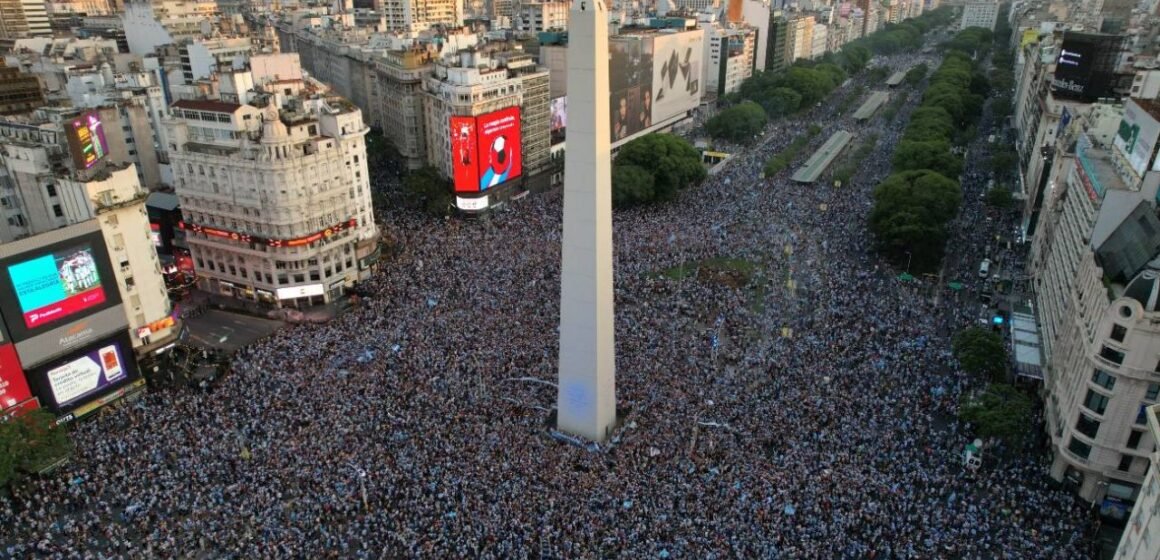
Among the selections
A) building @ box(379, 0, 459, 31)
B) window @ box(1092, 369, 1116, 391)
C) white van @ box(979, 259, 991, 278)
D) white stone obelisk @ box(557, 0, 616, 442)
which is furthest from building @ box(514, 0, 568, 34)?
window @ box(1092, 369, 1116, 391)

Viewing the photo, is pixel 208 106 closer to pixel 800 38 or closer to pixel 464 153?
pixel 464 153

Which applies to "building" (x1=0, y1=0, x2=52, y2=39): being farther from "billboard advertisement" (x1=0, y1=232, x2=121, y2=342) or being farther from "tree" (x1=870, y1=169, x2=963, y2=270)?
"tree" (x1=870, y1=169, x2=963, y2=270)

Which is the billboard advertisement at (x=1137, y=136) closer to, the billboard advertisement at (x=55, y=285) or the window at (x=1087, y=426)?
the window at (x=1087, y=426)

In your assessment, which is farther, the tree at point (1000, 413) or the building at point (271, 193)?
the building at point (271, 193)

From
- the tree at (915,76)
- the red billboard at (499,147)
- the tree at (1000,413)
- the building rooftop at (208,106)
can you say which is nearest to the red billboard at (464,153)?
the red billboard at (499,147)

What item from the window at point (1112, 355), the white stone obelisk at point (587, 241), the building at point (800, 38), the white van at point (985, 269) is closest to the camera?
the white stone obelisk at point (587, 241)

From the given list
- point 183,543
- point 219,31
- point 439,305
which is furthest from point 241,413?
point 219,31
